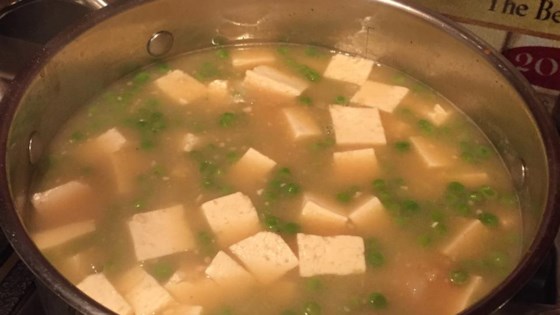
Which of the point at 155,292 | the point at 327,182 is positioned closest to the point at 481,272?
the point at 327,182

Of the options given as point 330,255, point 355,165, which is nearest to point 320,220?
point 330,255

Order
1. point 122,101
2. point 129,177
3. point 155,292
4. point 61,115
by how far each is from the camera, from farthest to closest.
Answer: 1. point 122,101
2. point 61,115
3. point 129,177
4. point 155,292

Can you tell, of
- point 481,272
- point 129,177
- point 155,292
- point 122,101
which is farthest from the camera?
point 122,101

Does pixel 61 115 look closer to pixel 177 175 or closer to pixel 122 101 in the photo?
pixel 122 101

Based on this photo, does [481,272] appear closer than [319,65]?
Yes

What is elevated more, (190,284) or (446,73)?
(446,73)

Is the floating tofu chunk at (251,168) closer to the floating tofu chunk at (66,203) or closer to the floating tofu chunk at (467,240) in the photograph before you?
the floating tofu chunk at (66,203)
